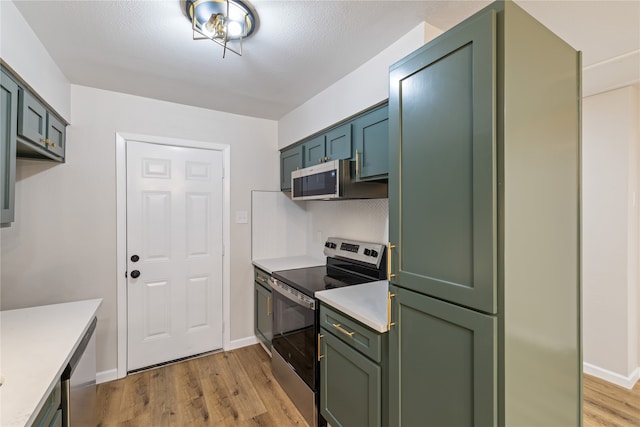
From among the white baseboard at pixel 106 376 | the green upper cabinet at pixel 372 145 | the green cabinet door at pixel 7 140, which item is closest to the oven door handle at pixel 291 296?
the green upper cabinet at pixel 372 145

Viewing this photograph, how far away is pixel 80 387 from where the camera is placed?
1.42m

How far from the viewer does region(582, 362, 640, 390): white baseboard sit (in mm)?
2285

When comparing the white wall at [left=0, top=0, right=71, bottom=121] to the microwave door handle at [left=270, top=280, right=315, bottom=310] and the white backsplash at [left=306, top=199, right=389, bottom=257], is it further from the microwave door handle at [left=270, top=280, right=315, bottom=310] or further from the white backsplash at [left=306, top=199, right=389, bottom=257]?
the white backsplash at [left=306, top=199, right=389, bottom=257]

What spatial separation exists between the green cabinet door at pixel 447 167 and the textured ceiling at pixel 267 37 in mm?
469

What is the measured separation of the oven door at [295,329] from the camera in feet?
6.18

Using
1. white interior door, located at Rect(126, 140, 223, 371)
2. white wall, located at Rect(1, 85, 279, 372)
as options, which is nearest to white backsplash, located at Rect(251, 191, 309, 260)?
white interior door, located at Rect(126, 140, 223, 371)

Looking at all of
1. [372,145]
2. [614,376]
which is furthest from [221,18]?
[614,376]

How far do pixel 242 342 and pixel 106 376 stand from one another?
1133 mm

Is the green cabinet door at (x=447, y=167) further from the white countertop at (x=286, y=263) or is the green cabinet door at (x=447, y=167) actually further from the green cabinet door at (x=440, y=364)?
the white countertop at (x=286, y=263)

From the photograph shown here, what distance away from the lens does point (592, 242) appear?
2430 mm

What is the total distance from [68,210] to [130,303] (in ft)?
2.95

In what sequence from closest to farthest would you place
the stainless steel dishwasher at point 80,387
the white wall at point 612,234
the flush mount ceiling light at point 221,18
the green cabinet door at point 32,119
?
1. the stainless steel dishwasher at point 80,387
2. the flush mount ceiling light at point 221,18
3. the green cabinet door at point 32,119
4. the white wall at point 612,234

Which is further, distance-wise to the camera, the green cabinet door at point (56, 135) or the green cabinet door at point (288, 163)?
the green cabinet door at point (288, 163)

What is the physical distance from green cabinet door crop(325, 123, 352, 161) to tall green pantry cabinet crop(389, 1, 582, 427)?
765 millimetres
